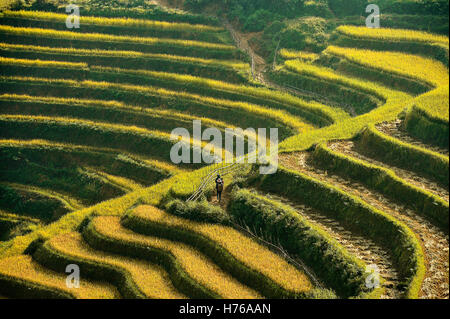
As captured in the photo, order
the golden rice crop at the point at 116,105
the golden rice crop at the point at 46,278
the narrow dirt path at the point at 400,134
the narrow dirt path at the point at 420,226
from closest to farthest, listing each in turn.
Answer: the narrow dirt path at the point at 420,226
the golden rice crop at the point at 46,278
the narrow dirt path at the point at 400,134
the golden rice crop at the point at 116,105

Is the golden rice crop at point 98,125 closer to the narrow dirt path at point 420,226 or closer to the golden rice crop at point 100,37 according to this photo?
the golden rice crop at point 100,37

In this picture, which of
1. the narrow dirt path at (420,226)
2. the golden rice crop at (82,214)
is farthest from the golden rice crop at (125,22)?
the narrow dirt path at (420,226)

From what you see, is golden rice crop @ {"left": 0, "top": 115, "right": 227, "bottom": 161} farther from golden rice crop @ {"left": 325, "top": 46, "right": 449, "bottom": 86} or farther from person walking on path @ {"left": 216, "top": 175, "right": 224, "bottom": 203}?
golden rice crop @ {"left": 325, "top": 46, "right": 449, "bottom": 86}

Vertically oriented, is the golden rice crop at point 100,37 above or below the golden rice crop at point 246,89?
above

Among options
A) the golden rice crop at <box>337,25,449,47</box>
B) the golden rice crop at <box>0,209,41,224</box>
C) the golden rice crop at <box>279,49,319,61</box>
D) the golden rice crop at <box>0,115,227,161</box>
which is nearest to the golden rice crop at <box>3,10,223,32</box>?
the golden rice crop at <box>279,49,319,61</box>

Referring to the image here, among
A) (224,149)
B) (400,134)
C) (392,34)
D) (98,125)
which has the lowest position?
(224,149)

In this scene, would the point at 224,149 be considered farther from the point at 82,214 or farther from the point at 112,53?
the point at 112,53

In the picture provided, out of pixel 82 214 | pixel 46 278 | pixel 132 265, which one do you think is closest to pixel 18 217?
pixel 82 214
